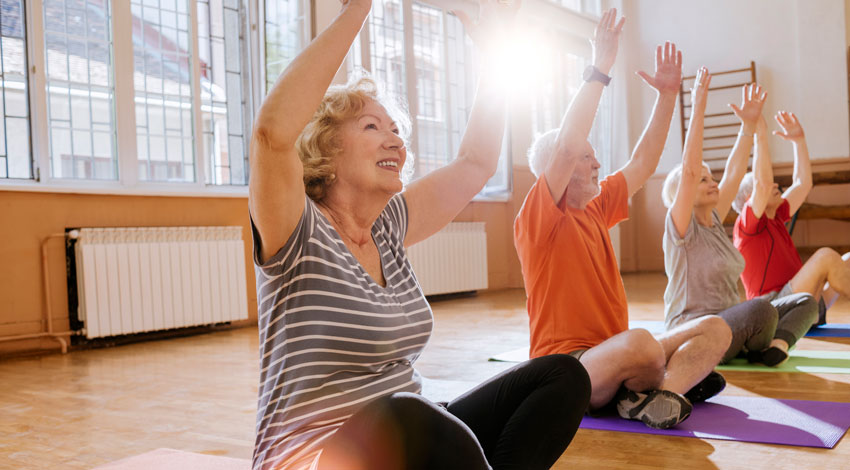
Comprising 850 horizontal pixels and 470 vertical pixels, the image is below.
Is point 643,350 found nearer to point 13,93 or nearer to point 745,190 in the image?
point 745,190

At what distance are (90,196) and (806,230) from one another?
7.04 meters

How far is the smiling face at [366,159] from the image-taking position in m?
1.25

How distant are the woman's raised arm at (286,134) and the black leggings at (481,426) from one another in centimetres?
28

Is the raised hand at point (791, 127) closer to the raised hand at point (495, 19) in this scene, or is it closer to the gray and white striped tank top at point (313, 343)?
the raised hand at point (495, 19)

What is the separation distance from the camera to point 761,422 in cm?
210

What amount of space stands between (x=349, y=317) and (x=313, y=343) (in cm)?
6

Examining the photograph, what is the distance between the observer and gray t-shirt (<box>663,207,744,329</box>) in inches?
114

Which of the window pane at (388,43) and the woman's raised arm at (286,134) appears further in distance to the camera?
the window pane at (388,43)

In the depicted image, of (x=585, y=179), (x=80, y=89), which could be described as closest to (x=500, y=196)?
(x=80, y=89)

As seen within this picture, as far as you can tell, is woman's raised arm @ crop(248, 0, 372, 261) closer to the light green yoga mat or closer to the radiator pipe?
the light green yoga mat

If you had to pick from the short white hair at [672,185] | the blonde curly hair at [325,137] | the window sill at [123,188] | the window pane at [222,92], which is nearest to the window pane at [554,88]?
the window pane at [222,92]

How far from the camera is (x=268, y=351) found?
3.58 ft

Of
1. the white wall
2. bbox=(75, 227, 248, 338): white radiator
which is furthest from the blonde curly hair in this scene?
the white wall

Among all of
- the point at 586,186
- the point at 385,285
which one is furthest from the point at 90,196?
the point at 385,285
